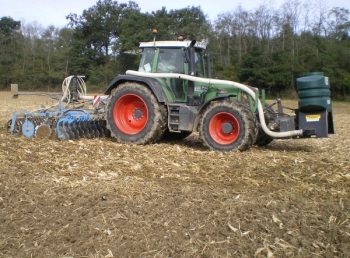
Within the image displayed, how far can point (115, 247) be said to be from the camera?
12.1 feet

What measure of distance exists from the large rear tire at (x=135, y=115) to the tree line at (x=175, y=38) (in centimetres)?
2312

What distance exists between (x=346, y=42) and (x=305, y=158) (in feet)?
111

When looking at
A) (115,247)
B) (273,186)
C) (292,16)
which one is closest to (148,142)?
(273,186)

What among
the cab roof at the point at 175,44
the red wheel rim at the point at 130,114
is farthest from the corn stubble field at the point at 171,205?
the cab roof at the point at 175,44

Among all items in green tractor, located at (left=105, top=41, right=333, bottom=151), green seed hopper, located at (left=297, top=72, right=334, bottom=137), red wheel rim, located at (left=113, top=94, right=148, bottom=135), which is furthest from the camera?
red wheel rim, located at (left=113, top=94, right=148, bottom=135)

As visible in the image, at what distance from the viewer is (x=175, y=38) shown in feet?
124

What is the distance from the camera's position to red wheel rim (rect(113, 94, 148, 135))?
29.0 feet

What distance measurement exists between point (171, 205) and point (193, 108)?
12.9 feet

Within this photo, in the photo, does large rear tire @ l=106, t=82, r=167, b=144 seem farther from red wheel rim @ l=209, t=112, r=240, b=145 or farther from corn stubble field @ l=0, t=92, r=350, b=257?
corn stubble field @ l=0, t=92, r=350, b=257

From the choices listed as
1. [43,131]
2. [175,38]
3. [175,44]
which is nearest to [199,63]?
[175,44]

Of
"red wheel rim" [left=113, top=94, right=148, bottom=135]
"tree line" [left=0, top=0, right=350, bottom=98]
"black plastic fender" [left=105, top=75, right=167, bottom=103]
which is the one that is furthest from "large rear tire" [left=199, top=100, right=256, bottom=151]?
"tree line" [left=0, top=0, right=350, bottom=98]

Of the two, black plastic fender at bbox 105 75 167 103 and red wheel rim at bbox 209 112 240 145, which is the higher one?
black plastic fender at bbox 105 75 167 103

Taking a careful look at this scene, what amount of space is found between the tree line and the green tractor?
23109mm

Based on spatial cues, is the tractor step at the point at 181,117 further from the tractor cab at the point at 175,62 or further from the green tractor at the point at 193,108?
the tractor cab at the point at 175,62
